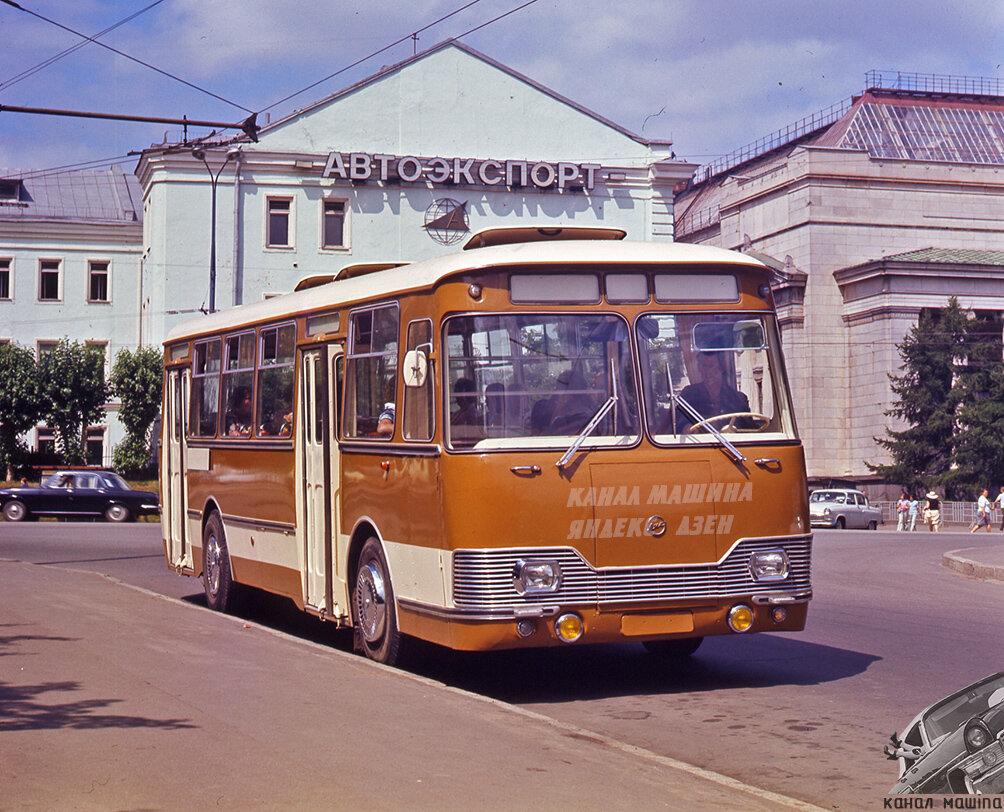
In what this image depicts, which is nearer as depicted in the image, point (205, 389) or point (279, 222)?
point (205, 389)

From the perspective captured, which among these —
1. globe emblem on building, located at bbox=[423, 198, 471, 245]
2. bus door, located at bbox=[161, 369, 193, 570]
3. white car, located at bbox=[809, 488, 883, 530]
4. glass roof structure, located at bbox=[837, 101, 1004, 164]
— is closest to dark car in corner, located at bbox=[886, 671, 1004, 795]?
bus door, located at bbox=[161, 369, 193, 570]

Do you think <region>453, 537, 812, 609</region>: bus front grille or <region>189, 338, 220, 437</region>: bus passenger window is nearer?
<region>453, 537, 812, 609</region>: bus front grille

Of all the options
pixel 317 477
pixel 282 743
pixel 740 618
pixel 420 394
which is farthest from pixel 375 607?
pixel 282 743

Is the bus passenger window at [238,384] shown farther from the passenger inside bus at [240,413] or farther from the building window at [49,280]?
the building window at [49,280]

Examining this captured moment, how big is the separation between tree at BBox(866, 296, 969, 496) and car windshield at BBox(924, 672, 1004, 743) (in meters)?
57.2

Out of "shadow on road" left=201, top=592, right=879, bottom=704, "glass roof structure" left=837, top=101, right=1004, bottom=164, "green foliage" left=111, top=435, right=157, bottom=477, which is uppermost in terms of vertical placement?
"glass roof structure" left=837, top=101, right=1004, bottom=164

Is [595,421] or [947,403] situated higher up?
[947,403]

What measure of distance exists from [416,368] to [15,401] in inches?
1987

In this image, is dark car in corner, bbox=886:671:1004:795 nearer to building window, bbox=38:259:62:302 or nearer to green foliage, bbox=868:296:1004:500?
green foliage, bbox=868:296:1004:500

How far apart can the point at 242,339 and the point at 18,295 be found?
5492 centimetres

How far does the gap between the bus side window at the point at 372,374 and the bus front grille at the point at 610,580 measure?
5.23ft

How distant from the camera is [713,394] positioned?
10016 mm

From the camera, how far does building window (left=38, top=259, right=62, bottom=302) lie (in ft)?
217

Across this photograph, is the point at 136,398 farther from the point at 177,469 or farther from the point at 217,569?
the point at 217,569
